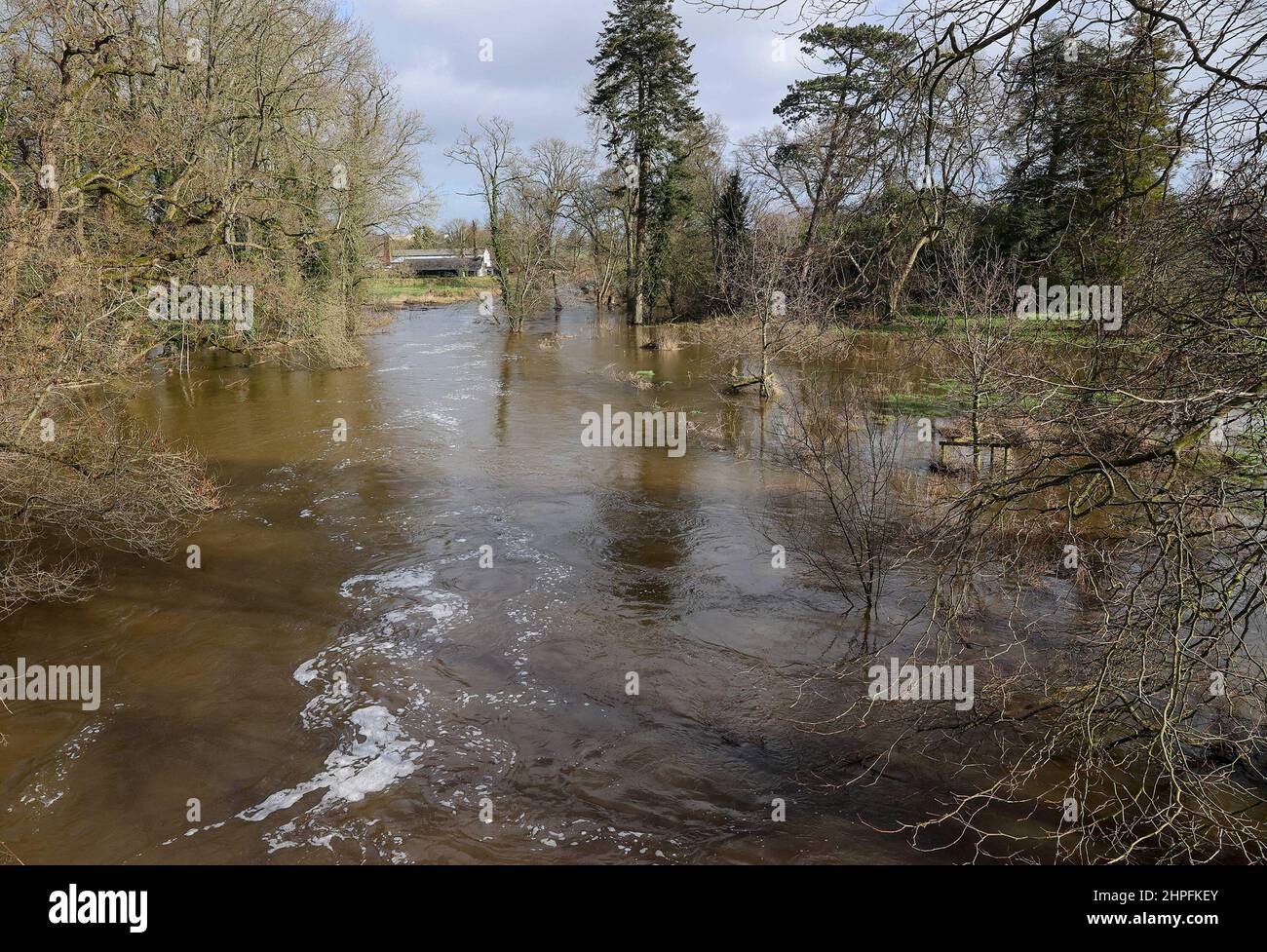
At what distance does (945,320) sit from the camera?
1409 cm

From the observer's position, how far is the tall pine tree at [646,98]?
34844 mm

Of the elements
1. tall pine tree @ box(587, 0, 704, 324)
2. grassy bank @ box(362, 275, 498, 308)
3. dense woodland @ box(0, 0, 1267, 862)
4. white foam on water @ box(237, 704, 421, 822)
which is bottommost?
white foam on water @ box(237, 704, 421, 822)

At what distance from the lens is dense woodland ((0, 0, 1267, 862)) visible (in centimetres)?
382

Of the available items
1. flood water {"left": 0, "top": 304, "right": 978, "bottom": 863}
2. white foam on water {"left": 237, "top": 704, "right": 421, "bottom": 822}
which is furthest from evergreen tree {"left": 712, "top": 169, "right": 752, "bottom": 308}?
white foam on water {"left": 237, "top": 704, "right": 421, "bottom": 822}

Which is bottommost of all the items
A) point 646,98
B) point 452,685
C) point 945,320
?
point 452,685

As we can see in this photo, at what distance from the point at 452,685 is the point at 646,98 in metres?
33.7

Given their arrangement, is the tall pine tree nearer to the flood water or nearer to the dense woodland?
the dense woodland

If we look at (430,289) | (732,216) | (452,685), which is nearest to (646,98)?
(732,216)

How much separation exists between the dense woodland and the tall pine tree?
9.96 metres

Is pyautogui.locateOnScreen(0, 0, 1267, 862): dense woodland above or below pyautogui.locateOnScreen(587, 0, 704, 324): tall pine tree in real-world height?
below

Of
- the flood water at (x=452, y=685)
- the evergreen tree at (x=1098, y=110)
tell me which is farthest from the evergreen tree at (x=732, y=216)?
the evergreen tree at (x=1098, y=110)

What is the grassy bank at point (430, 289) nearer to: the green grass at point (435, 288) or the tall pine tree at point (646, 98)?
the green grass at point (435, 288)

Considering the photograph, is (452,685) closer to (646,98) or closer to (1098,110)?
(1098,110)
